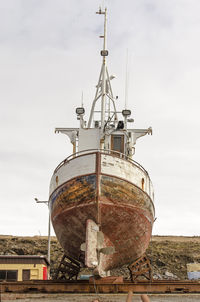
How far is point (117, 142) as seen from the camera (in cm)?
1786

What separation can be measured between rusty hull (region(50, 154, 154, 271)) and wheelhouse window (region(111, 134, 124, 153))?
9.99 feet

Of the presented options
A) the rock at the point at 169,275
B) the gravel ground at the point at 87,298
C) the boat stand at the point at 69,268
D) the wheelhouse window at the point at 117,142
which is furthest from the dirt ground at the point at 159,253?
the gravel ground at the point at 87,298

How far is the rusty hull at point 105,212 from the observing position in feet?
44.9

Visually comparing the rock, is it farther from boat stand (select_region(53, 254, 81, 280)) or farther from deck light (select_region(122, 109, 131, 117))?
deck light (select_region(122, 109, 131, 117))

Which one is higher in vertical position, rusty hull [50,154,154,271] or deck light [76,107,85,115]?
deck light [76,107,85,115]

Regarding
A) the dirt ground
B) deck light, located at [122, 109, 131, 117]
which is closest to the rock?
the dirt ground

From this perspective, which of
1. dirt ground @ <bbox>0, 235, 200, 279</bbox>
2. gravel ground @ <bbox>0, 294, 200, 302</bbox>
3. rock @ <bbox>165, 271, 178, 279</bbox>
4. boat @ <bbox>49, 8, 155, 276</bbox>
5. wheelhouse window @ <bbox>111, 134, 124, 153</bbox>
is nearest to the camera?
gravel ground @ <bbox>0, 294, 200, 302</bbox>

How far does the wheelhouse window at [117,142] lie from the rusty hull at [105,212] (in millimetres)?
3044

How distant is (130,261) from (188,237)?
4527 cm

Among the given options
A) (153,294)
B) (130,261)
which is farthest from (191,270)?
(153,294)

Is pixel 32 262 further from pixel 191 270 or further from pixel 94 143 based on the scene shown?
pixel 191 270

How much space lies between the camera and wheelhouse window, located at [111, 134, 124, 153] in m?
17.7

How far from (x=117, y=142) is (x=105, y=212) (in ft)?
16.4

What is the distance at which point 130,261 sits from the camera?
15.8 metres
